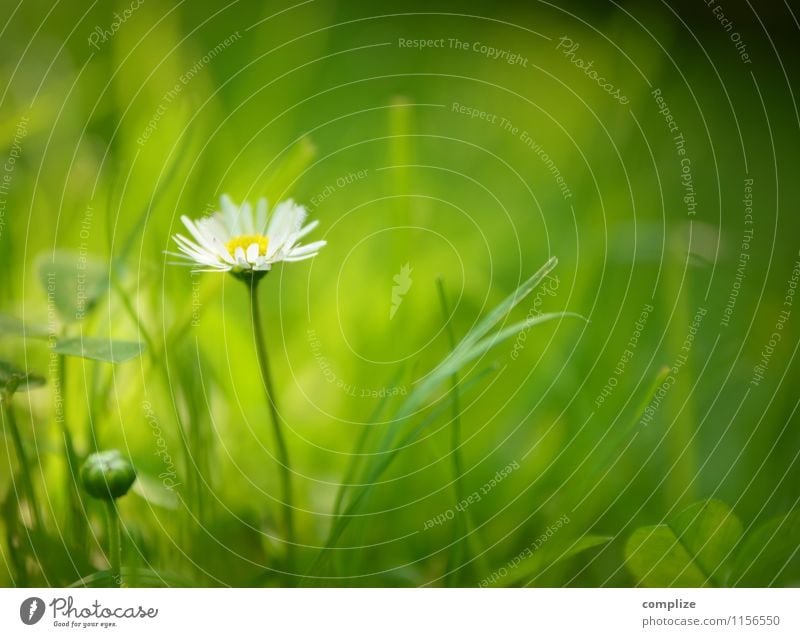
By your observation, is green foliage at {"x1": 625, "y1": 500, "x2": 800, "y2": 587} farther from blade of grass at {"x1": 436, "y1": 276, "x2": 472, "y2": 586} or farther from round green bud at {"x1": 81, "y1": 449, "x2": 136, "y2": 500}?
round green bud at {"x1": 81, "y1": 449, "x2": 136, "y2": 500}

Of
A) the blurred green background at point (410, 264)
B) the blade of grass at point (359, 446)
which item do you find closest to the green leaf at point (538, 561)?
the blurred green background at point (410, 264)

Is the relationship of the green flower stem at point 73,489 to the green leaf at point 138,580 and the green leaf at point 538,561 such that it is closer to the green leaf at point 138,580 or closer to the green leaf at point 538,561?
the green leaf at point 138,580

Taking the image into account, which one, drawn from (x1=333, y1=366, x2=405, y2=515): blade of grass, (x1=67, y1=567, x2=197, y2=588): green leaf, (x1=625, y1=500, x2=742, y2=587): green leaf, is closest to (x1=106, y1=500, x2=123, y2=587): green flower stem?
(x1=67, y1=567, x2=197, y2=588): green leaf

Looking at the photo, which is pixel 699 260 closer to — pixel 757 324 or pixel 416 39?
pixel 757 324
